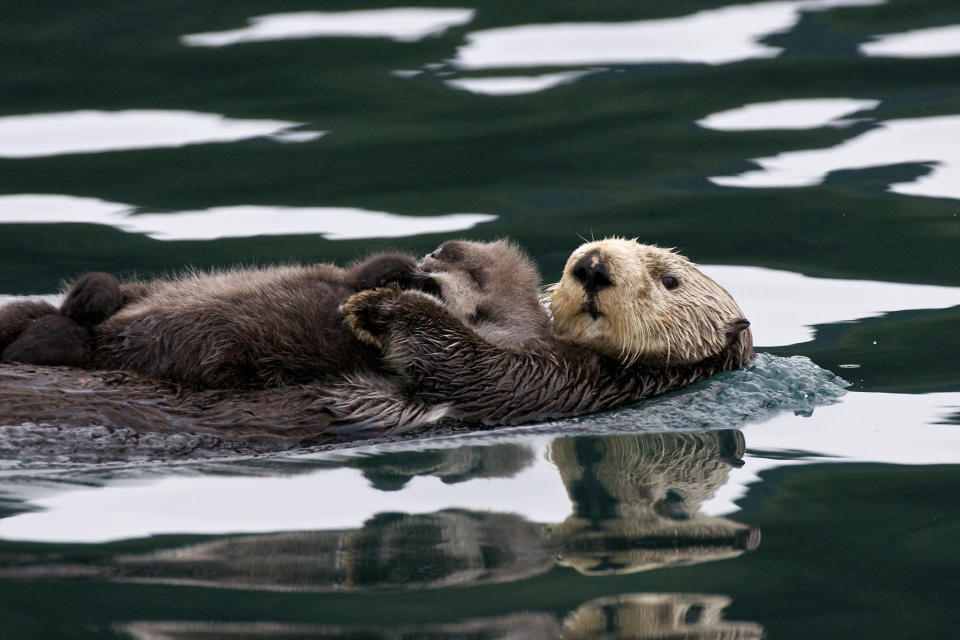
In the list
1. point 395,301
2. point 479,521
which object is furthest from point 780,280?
point 479,521

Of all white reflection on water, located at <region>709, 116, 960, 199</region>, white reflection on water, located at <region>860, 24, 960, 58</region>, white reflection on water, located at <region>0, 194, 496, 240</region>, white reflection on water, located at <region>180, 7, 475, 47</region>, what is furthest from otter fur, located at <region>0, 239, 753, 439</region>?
white reflection on water, located at <region>860, 24, 960, 58</region>

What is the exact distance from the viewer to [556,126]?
32.2ft

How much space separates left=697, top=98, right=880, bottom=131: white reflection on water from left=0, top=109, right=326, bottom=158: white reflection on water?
3.19m

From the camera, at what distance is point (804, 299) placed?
24.3 feet

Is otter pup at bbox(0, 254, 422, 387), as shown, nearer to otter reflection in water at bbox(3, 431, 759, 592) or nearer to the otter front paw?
the otter front paw

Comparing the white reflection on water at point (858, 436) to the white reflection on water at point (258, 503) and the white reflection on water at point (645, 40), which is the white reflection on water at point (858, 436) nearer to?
the white reflection on water at point (258, 503)

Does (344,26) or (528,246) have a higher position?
(344,26)

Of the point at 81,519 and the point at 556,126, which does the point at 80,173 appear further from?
the point at 81,519

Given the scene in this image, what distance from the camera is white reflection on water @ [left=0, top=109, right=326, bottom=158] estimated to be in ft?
30.8

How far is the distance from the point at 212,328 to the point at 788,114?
654 centimetres

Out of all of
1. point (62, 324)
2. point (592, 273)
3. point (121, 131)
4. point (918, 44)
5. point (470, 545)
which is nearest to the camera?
point (470, 545)

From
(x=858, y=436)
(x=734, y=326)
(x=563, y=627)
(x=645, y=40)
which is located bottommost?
(x=858, y=436)

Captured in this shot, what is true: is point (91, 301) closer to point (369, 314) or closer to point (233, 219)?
point (369, 314)

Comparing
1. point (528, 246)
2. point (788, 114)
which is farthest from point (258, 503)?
point (788, 114)
